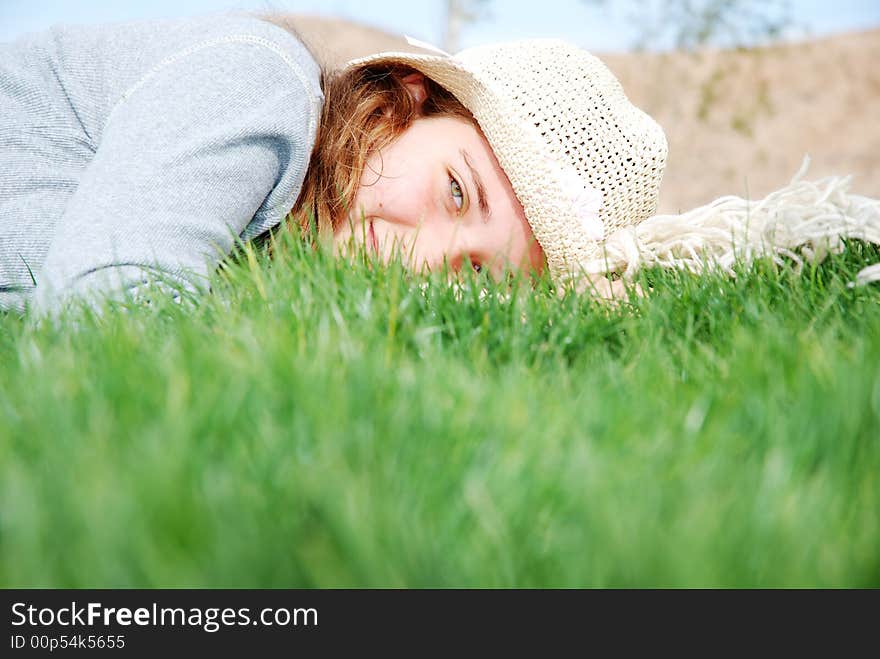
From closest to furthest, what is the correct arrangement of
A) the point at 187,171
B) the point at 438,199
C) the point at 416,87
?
the point at 187,171, the point at 438,199, the point at 416,87

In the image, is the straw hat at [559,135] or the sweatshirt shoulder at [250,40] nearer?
the sweatshirt shoulder at [250,40]

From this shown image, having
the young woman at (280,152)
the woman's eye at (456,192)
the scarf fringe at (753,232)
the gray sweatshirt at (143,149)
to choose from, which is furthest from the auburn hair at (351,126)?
the scarf fringe at (753,232)

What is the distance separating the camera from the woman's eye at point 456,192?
7.58ft

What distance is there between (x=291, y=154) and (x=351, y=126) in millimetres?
290

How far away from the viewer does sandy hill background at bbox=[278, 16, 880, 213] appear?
39.4 ft

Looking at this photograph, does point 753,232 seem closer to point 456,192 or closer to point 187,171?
point 456,192

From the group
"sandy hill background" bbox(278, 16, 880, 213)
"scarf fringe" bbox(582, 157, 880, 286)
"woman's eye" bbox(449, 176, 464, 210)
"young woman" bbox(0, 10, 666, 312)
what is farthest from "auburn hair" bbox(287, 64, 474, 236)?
"sandy hill background" bbox(278, 16, 880, 213)

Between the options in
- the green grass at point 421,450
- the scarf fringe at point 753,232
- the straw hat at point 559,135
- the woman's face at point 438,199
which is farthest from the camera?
the straw hat at point 559,135

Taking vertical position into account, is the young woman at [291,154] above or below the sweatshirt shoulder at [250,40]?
below

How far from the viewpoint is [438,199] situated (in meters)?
2.27

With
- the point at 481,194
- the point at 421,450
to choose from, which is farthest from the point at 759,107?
the point at 421,450

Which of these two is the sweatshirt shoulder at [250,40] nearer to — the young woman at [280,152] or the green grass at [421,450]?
the young woman at [280,152]

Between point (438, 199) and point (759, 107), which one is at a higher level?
point (438, 199)
